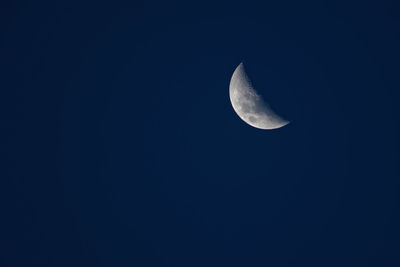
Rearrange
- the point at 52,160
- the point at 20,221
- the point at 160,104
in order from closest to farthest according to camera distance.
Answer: the point at 20,221 → the point at 52,160 → the point at 160,104

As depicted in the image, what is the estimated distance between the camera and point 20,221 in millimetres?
14984

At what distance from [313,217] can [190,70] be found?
2312 centimetres

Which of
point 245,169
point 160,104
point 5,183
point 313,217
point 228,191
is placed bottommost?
point 313,217

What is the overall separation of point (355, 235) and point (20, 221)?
19.9m

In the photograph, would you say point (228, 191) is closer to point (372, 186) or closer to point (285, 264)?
point (285, 264)

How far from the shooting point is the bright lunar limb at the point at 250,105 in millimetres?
12969

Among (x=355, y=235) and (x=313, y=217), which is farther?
(x=313, y=217)

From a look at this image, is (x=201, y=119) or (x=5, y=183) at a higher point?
(x=201, y=119)

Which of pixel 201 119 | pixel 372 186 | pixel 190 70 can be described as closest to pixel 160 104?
pixel 201 119

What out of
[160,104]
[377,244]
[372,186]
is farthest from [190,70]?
[377,244]

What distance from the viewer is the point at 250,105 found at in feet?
43.1

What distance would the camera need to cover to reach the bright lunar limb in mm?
12969

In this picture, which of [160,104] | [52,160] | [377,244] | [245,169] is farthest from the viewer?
[160,104]

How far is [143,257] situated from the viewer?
16344 millimetres
